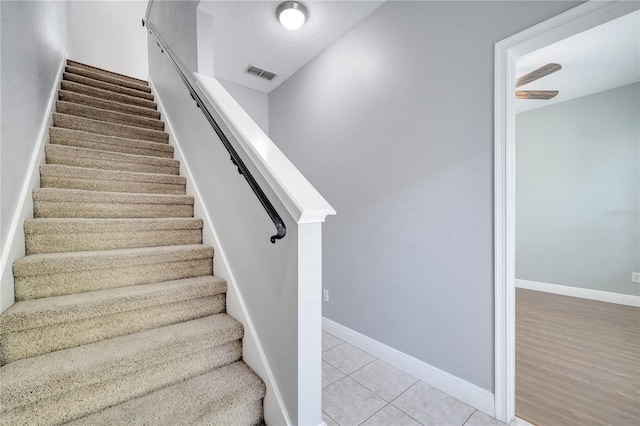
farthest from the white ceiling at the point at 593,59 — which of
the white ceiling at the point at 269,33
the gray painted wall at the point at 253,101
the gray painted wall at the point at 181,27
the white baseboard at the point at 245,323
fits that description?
the white baseboard at the point at 245,323

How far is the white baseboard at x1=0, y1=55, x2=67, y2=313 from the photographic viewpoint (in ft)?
3.98

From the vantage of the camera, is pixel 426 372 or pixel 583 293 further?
pixel 583 293

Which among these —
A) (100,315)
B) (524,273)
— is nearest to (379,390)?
(100,315)

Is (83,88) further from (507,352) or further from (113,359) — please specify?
(507,352)

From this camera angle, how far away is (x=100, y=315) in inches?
50.6

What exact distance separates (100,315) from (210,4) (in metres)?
2.31

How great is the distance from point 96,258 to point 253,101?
8.95ft

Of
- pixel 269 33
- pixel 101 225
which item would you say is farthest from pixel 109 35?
pixel 101 225

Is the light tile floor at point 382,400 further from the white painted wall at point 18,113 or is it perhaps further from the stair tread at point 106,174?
the stair tread at point 106,174

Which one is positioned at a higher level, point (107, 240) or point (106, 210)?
point (106, 210)

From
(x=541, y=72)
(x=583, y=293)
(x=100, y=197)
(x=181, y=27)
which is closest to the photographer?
(x=100, y=197)

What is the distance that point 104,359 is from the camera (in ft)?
3.71

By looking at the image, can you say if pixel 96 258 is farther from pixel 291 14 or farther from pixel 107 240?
pixel 291 14

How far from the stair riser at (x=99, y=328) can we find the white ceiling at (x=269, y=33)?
223 cm
